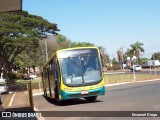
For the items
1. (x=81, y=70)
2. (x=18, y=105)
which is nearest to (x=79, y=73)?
(x=81, y=70)

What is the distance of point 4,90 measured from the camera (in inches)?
1770

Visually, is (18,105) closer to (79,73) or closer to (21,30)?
(79,73)

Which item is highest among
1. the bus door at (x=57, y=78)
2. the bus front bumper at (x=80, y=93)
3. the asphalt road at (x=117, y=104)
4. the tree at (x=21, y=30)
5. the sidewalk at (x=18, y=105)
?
the tree at (x=21, y=30)

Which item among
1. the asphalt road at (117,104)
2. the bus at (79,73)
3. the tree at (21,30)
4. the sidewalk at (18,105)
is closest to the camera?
the asphalt road at (117,104)

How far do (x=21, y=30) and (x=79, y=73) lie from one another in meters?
26.0

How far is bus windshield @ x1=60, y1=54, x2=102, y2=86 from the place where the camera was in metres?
19.9

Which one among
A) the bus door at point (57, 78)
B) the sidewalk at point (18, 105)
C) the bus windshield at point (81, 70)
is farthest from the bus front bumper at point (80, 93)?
the sidewalk at point (18, 105)

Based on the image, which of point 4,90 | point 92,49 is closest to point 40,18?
point 4,90

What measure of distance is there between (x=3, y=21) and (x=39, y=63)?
2267 inches

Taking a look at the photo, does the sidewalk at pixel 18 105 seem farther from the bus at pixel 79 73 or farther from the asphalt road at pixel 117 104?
the bus at pixel 79 73

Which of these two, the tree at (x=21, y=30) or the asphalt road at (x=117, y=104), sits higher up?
the tree at (x=21, y=30)

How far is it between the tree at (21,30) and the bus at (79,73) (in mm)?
24248

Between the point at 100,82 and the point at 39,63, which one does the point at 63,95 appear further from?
the point at 39,63

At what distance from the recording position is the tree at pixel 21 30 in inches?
1732
